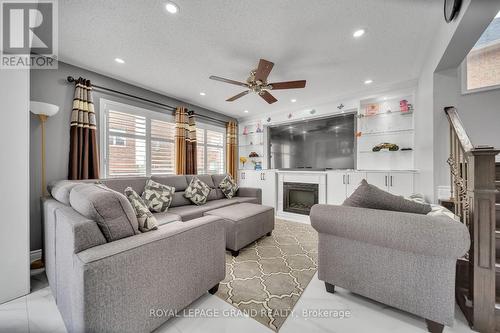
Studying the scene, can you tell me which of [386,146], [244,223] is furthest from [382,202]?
[386,146]

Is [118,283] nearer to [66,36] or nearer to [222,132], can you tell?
[66,36]

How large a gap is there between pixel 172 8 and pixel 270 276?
2.62m

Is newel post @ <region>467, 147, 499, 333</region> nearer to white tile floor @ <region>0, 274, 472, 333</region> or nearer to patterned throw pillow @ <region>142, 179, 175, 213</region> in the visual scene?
white tile floor @ <region>0, 274, 472, 333</region>

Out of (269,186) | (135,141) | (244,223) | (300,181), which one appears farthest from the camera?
(269,186)

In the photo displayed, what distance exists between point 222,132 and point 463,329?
15.9 feet

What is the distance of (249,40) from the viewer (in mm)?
2115

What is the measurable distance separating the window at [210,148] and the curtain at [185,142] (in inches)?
14.3

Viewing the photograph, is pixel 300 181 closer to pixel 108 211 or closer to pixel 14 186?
pixel 108 211

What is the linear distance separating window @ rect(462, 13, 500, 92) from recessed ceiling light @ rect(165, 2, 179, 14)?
3.34m

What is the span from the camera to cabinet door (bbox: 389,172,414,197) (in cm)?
306

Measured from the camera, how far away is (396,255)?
52.1 inches

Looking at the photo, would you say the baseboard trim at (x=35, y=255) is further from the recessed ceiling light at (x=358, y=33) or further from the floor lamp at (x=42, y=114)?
the recessed ceiling light at (x=358, y=33)

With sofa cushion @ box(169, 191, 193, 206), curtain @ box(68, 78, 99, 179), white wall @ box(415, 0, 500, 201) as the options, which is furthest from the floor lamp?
white wall @ box(415, 0, 500, 201)

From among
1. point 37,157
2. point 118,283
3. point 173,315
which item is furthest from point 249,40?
point 37,157
